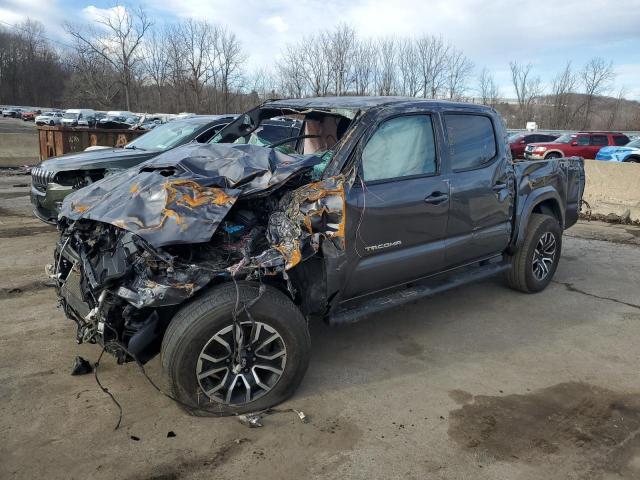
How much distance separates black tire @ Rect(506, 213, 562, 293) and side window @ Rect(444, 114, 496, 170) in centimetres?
106


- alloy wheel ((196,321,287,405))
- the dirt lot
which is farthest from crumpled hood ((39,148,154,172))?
alloy wheel ((196,321,287,405))

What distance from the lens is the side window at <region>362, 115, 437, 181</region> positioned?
3695 millimetres

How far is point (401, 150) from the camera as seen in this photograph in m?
3.89

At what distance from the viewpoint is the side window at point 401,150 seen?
3695 mm

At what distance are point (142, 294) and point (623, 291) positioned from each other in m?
5.26

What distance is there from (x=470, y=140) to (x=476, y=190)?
0.47 m

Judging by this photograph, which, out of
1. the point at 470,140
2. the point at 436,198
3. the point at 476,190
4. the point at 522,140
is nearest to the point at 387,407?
the point at 436,198

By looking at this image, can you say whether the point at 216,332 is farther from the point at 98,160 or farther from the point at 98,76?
the point at 98,76

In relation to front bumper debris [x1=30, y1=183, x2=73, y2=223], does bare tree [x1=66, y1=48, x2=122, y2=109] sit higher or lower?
higher

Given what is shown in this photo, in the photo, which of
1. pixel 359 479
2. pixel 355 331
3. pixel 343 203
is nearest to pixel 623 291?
pixel 355 331

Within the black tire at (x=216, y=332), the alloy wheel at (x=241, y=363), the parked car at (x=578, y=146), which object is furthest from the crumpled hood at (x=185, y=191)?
the parked car at (x=578, y=146)

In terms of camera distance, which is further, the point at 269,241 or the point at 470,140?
the point at 470,140

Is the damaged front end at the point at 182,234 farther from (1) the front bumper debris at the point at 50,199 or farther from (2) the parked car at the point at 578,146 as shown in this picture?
(2) the parked car at the point at 578,146

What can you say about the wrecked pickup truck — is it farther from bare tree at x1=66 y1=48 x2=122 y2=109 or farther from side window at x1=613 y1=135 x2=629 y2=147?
bare tree at x1=66 y1=48 x2=122 y2=109
